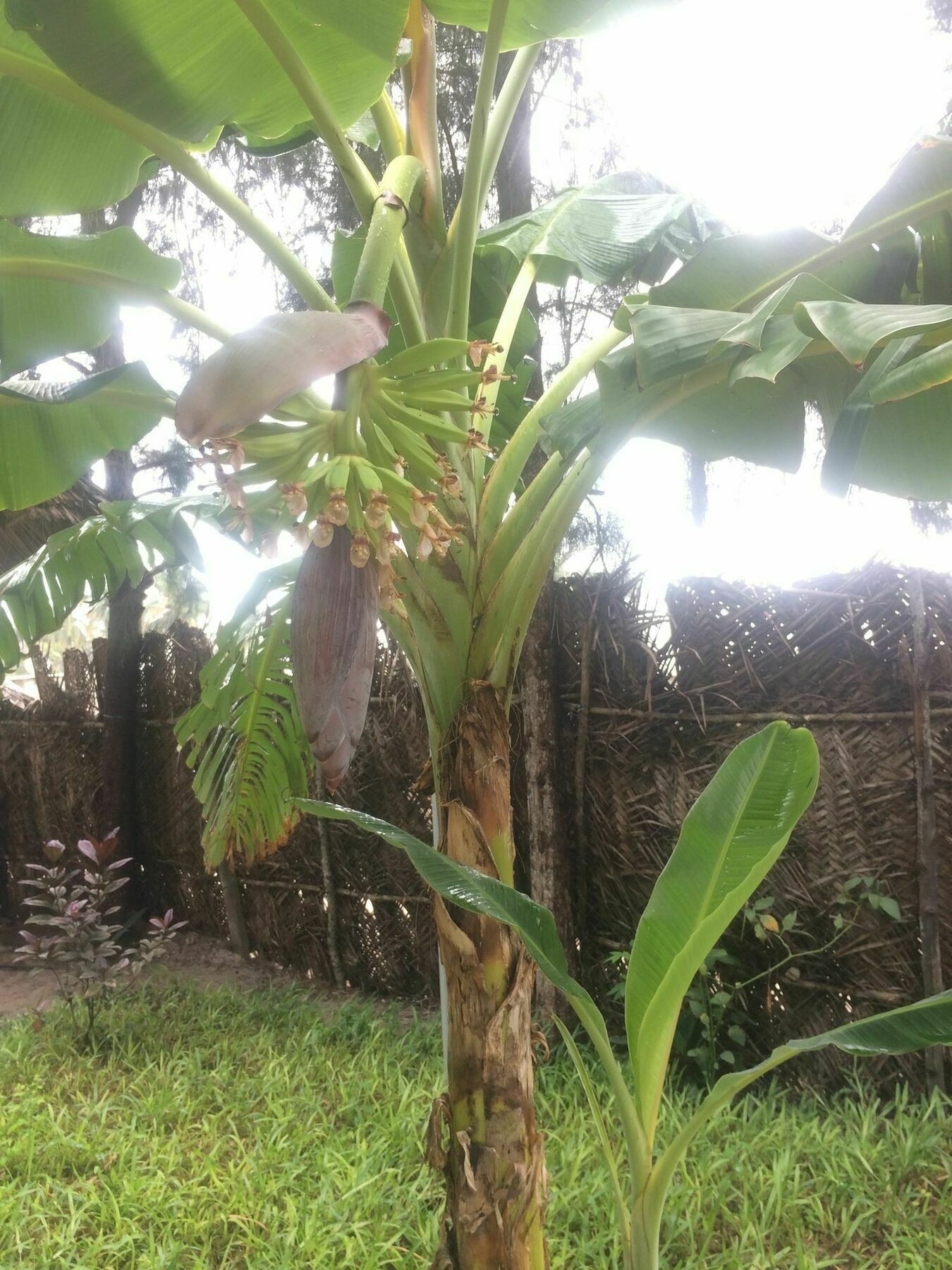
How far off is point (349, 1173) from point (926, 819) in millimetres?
2055

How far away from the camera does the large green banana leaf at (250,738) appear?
239 cm

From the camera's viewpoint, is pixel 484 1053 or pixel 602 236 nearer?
pixel 484 1053

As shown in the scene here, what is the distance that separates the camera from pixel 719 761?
318 cm

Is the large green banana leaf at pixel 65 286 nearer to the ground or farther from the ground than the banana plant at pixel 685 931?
farther from the ground

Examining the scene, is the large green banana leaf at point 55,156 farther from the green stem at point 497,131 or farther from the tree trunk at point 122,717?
the tree trunk at point 122,717

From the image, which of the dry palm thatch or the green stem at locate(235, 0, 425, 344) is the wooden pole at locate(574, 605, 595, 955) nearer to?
the green stem at locate(235, 0, 425, 344)

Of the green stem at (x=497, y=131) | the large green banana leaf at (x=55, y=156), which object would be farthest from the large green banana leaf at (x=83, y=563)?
the green stem at (x=497, y=131)

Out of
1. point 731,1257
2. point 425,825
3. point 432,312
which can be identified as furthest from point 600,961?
point 432,312

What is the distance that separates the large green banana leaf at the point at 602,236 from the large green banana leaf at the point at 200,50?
59 centimetres

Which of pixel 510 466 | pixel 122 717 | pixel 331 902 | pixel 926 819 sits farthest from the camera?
pixel 122 717

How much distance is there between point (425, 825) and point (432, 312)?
304 centimetres

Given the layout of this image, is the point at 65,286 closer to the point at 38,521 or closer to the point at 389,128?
the point at 389,128

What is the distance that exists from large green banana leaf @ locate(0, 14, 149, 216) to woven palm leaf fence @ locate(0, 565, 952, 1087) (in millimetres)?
2347

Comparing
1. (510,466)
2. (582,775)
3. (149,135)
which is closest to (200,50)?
(149,135)
